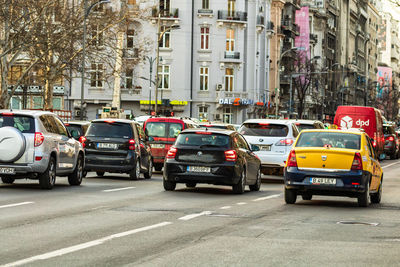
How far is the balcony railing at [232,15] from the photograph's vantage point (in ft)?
287

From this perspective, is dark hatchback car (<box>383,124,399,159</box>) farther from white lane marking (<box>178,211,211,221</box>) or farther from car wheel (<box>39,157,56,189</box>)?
white lane marking (<box>178,211,211,221</box>)

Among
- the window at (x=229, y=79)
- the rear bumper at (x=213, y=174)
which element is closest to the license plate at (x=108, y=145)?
the rear bumper at (x=213, y=174)

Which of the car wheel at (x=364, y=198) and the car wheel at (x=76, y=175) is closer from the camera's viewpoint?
the car wheel at (x=364, y=198)

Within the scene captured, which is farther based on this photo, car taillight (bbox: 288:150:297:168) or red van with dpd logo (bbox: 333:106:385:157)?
red van with dpd logo (bbox: 333:106:385:157)

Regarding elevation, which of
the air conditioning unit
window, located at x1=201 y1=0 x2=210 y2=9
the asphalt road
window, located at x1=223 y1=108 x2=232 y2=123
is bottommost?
the asphalt road

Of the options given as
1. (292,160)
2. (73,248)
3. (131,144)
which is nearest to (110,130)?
(131,144)

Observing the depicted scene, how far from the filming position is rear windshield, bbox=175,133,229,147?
72.4ft

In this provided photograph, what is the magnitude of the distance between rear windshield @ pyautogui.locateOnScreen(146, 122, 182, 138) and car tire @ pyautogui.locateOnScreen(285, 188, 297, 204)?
42.8 ft

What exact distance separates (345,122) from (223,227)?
38479 millimetres

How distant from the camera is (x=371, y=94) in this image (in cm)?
16388

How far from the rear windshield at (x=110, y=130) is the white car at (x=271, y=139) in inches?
129

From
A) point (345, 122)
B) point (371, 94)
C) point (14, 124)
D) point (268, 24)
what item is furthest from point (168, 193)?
point (371, 94)

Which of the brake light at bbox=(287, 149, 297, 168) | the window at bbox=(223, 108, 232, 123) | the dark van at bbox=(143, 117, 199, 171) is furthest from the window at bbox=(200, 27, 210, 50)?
the brake light at bbox=(287, 149, 297, 168)

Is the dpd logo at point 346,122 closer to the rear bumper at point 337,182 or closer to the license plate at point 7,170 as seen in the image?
the license plate at point 7,170
